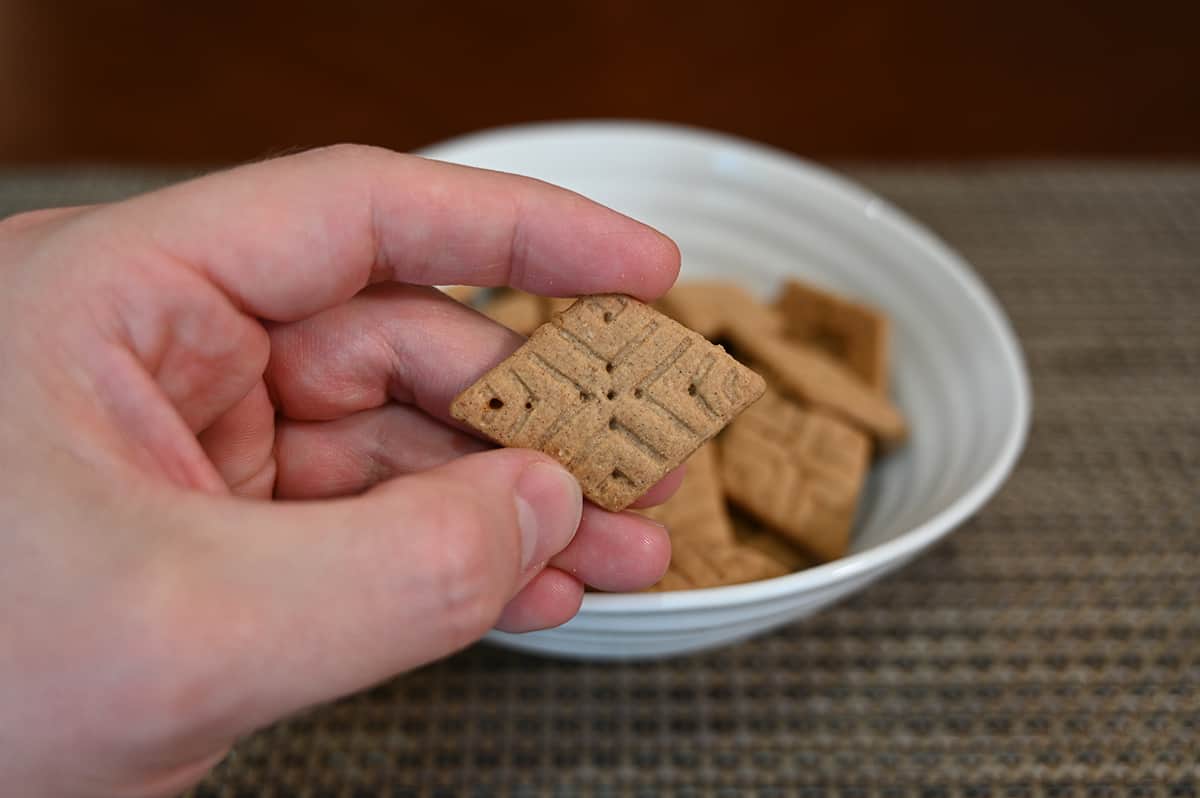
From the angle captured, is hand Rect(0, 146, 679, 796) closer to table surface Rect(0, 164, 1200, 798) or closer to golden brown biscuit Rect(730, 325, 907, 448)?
table surface Rect(0, 164, 1200, 798)

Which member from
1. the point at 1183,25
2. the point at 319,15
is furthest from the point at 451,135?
the point at 1183,25

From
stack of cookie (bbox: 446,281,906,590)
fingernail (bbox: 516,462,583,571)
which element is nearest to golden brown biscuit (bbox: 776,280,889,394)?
stack of cookie (bbox: 446,281,906,590)

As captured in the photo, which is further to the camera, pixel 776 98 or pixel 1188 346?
pixel 776 98

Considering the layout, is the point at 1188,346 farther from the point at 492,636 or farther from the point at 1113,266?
the point at 492,636

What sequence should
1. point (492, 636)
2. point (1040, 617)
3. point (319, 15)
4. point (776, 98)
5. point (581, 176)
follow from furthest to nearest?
point (319, 15) < point (776, 98) < point (581, 176) < point (1040, 617) < point (492, 636)

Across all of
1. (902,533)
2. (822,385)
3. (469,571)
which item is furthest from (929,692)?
(469,571)

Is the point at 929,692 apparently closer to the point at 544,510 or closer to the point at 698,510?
the point at 698,510

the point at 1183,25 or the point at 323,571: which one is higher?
the point at 1183,25
